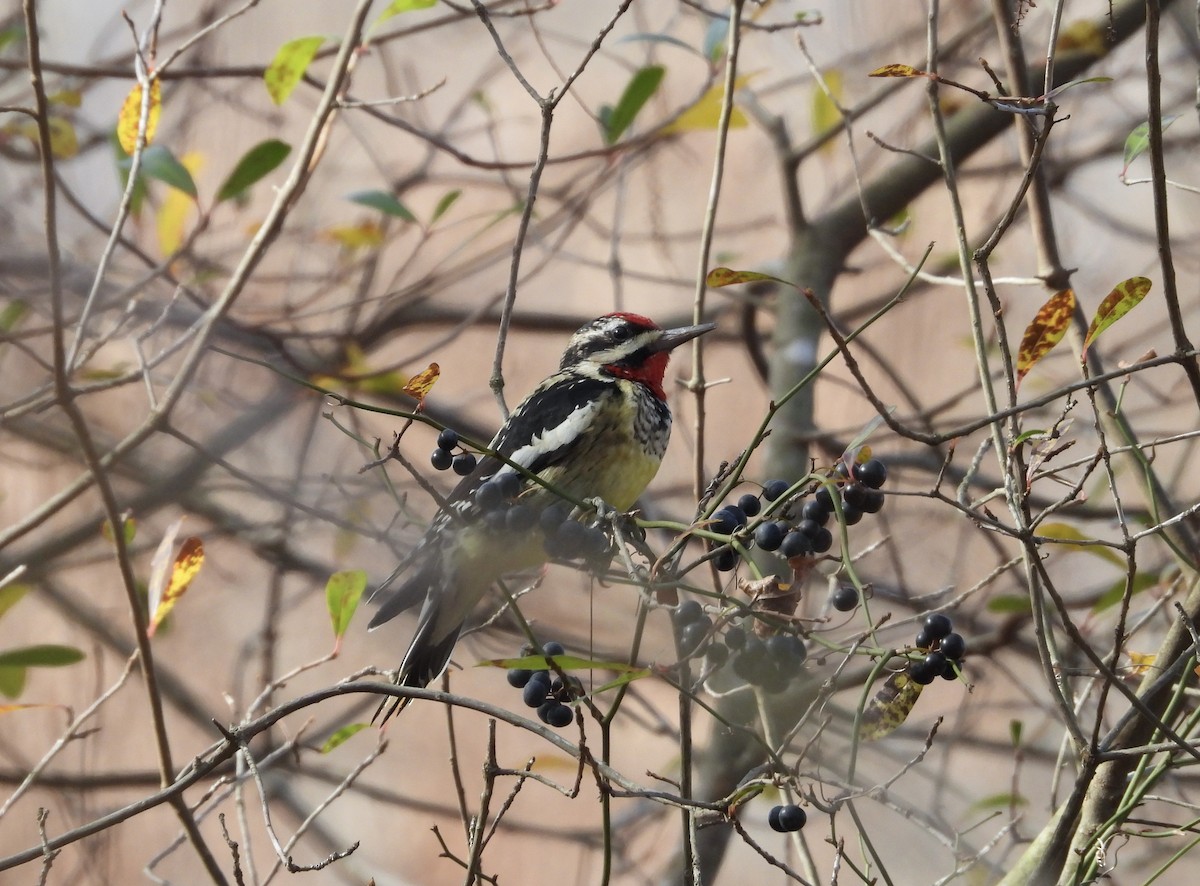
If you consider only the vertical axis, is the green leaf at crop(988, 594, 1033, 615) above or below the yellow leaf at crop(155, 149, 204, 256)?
below

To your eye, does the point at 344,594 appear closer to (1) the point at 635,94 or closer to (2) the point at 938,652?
(2) the point at 938,652

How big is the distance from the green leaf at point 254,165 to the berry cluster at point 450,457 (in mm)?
1179

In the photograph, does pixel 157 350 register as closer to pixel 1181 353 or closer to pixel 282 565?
pixel 282 565

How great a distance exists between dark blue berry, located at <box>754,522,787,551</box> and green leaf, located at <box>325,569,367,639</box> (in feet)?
2.72

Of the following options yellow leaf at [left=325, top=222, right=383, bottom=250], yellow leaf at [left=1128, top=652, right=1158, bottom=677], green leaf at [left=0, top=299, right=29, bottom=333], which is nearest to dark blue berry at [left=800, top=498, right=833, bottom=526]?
yellow leaf at [left=1128, top=652, right=1158, bottom=677]

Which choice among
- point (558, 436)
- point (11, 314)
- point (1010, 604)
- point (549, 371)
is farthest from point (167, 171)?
point (549, 371)

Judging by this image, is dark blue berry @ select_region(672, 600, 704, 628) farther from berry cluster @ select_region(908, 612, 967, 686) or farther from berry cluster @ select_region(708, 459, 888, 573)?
berry cluster @ select_region(908, 612, 967, 686)

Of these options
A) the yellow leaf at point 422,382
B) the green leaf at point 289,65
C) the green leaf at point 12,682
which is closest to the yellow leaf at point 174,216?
the green leaf at point 289,65

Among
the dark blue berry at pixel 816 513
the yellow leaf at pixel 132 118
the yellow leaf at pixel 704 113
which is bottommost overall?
the dark blue berry at pixel 816 513

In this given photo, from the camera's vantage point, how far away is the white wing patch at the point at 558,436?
2883 millimetres

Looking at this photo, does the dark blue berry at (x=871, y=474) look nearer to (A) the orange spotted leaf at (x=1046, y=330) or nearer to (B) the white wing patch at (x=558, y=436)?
(A) the orange spotted leaf at (x=1046, y=330)

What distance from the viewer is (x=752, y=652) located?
5.30 ft

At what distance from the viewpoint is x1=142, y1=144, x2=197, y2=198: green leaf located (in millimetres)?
2682

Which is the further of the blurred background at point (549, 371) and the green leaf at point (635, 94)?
the green leaf at point (635, 94)
